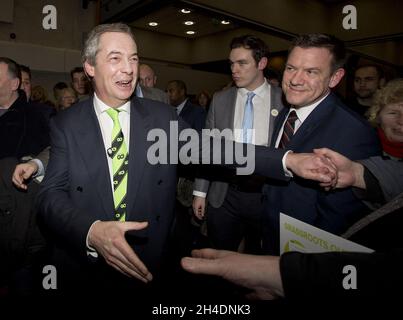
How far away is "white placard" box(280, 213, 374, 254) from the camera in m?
0.97

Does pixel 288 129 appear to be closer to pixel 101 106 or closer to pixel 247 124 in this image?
pixel 247 124

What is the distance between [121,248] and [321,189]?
3.14 ft

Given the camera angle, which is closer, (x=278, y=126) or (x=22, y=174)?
(x=22, y=174)

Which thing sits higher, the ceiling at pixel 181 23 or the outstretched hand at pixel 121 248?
the ceiling at pixel 181 23

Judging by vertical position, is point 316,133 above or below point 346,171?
above

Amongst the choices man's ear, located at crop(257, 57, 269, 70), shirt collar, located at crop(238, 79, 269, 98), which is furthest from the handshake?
man's ear, located at crop(257, 57, 269, 70)

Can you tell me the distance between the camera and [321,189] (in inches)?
57.9

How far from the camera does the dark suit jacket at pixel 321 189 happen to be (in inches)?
55.7

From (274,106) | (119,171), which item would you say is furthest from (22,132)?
(274,106)

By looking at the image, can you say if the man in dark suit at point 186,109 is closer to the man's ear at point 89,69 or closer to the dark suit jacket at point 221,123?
the dark suit jacket at point 221,123

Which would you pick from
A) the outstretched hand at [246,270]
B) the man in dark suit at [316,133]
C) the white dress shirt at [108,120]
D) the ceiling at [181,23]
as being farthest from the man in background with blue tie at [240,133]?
the ceiling at [181,23]

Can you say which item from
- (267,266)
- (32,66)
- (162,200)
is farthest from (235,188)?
(32,66)

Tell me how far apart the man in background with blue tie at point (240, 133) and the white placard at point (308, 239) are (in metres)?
1.22

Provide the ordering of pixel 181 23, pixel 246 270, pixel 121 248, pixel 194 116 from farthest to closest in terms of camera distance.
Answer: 1. pixel 181 23
2. pixel 194 116
3. pixel 121 248
4. pixel 246 270
